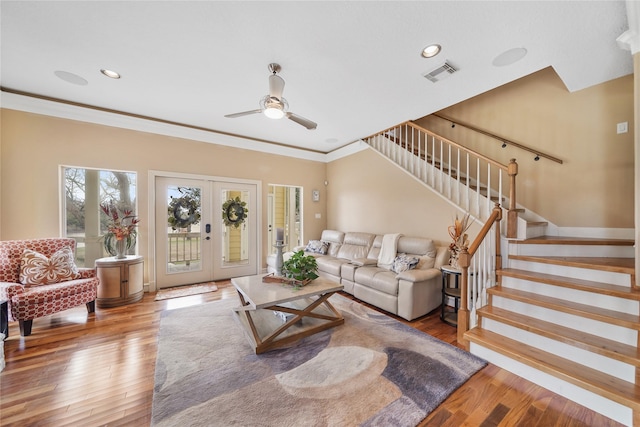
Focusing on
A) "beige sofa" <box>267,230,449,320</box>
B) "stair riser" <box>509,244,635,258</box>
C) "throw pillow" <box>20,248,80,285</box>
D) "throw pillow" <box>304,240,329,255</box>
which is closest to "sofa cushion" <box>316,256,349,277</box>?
"beige sofa" <box>267,230,449,320</box>

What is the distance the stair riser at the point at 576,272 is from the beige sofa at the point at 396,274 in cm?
84

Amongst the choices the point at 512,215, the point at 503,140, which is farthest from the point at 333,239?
the point at 503,140

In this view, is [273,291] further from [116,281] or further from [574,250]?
[574,250]

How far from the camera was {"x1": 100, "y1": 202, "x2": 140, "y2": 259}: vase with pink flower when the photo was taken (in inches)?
135

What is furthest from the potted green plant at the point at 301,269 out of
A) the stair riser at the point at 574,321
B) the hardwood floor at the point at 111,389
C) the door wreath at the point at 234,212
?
the door wreath at the point at 234,212

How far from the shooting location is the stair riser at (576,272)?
1998 millimetres

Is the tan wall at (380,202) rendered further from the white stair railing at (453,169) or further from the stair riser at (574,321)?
the stair riser at (574,321)

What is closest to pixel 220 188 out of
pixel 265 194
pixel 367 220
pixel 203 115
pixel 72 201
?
pixel 265 194

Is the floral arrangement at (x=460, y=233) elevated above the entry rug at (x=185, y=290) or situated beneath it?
elevated above

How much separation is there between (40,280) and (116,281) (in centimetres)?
71

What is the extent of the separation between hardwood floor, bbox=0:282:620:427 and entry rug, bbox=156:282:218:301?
1115mm

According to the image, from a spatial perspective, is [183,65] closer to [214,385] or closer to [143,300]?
[214,385]

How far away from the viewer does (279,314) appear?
9.26ft

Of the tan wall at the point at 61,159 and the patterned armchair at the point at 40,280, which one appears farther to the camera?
the tan wall at the point at 61,159
